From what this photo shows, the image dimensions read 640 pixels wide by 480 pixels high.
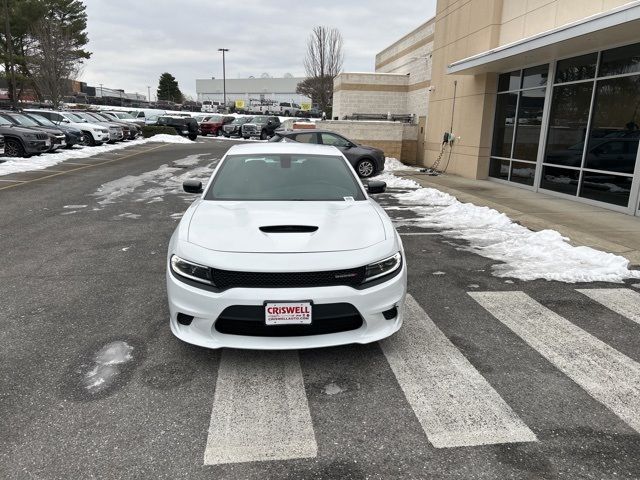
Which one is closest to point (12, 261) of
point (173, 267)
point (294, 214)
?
point (173, 267)

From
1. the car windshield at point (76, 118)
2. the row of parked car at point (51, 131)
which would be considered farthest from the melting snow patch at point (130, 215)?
the car windshield at point (76, 118)

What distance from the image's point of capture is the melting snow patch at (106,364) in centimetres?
343

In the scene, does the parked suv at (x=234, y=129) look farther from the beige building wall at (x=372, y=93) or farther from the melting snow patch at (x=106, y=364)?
the melting snow patch at (x=106, y=364)

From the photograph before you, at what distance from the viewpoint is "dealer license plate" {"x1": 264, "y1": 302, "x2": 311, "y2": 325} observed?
10.8ft

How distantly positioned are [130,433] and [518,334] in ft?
10.6

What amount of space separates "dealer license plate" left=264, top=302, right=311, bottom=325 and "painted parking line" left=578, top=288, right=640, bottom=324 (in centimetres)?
340

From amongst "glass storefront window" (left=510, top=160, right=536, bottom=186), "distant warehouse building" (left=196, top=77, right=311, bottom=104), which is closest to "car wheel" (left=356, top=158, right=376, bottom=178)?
"glass storefront window" (left=510, top=160, right=536, bottom=186)

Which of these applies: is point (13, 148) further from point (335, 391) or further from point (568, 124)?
point (335, 391)

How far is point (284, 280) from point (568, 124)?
11.0 meters

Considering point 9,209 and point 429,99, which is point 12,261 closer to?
point 9,209

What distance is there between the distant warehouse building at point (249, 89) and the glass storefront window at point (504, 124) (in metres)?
111

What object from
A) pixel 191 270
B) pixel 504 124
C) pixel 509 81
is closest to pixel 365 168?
pixel 504 124

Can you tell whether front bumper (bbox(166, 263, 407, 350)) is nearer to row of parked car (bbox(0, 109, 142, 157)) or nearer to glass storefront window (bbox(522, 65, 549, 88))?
glass storefront window (bbox(522, 65, 549, 88))

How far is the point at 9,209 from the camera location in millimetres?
9781
